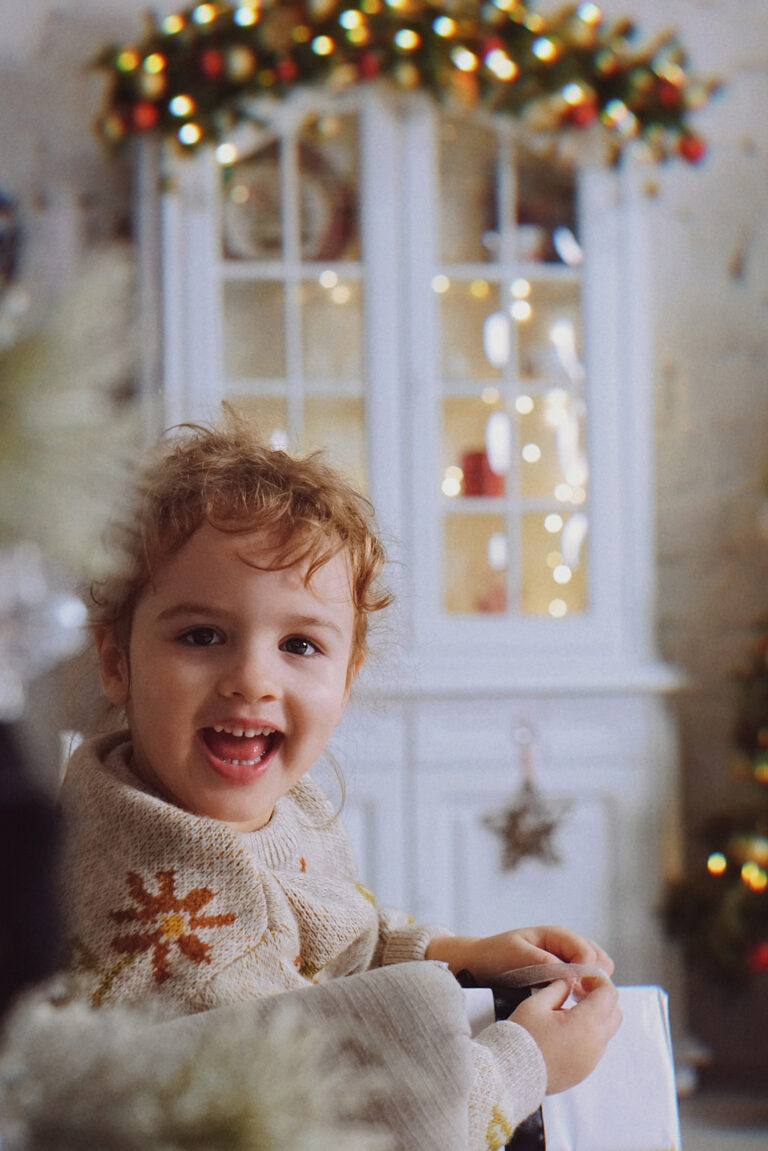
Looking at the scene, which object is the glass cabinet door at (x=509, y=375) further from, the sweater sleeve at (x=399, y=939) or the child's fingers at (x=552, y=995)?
the child's fingers at (x=552, y=995)

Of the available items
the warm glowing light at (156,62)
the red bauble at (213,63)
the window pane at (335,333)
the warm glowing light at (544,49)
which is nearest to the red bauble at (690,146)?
the warm glowing light at (544,49)

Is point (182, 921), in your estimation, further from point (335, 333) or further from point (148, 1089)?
point (335, 333)

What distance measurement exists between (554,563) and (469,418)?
42cm

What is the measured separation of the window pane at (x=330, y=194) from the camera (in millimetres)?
2609

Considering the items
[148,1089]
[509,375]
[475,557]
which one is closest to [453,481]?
[475,557]

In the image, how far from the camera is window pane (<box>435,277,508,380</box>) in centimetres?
264

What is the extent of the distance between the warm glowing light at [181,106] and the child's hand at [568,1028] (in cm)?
224

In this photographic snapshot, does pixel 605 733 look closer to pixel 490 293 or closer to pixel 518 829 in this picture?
pixel 518 829

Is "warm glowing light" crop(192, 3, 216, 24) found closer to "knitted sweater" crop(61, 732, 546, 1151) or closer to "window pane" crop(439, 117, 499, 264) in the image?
"window pane" crop(439, 117, 499, 264)

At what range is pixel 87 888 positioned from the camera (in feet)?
2.18

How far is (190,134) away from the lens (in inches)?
98.7

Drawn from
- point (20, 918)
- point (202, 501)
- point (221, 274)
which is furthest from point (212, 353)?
point (20, 918)

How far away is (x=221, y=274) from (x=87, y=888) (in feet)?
6.97

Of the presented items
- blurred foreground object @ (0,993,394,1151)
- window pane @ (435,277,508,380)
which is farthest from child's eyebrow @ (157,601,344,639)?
window pane @ (435,277,508,380)
